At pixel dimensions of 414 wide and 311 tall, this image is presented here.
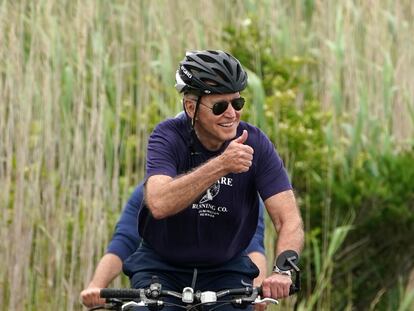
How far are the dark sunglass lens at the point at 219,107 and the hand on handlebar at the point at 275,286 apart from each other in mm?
597

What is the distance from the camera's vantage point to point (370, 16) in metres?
9.55

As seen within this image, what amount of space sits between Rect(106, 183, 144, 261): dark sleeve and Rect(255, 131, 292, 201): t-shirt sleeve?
0.60m

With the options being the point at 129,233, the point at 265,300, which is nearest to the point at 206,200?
the point at 265,300

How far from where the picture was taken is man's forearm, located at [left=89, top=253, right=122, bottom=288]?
16.8ft

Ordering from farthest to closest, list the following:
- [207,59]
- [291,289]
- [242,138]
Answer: [207,59]
[291,289]
[242,138]

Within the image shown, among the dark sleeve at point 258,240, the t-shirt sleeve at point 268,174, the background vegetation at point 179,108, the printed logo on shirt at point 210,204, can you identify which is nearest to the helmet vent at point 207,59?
the t-shirt sleeve at point 268,174

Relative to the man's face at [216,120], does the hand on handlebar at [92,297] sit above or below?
below

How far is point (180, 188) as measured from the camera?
451 cm

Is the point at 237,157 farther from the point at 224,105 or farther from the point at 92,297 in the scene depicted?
the point at 92,297

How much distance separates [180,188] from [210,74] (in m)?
0.49

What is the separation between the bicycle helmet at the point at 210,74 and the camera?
15.7 ft

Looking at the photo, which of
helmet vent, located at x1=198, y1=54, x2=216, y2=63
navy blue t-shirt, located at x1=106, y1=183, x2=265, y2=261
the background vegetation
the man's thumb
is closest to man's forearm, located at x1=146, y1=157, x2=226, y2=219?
the man's thumb

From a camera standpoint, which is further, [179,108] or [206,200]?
[179,108]

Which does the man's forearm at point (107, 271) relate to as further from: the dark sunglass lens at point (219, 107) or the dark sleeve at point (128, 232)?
the dark sunglass lens at point (219, 107)
